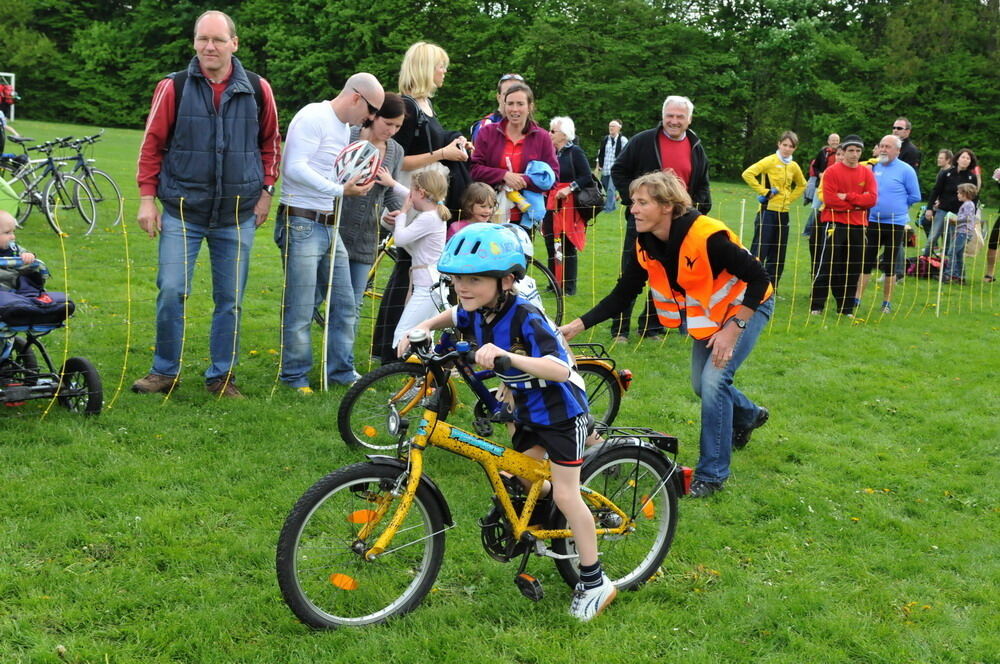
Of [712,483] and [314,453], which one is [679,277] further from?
[314,453]

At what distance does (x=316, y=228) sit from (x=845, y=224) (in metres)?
6.47

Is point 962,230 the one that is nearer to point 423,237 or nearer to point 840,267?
point 840,267

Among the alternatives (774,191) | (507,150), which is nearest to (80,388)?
(507,150)

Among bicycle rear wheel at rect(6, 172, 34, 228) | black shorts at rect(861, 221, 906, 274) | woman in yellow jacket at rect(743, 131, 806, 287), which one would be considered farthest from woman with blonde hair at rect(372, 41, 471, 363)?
bicycle rear wheel at rect(6, 172, 34, 228)

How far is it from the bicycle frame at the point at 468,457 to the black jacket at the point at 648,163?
446cm

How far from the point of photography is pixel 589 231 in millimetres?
15969

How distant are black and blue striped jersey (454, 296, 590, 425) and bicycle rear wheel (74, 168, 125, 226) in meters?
9.67

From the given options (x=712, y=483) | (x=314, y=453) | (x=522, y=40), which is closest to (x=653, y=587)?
(x=712, y=483)

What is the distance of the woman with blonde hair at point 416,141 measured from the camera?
6.75 metres

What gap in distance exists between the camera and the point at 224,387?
6.27m

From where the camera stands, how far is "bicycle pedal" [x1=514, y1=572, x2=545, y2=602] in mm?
3771

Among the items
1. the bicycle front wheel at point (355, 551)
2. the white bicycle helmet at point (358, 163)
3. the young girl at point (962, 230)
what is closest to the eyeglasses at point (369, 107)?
the white bicycle helmet at point (358, 163)

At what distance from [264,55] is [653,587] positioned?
155ft

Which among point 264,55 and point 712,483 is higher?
point 264,55
